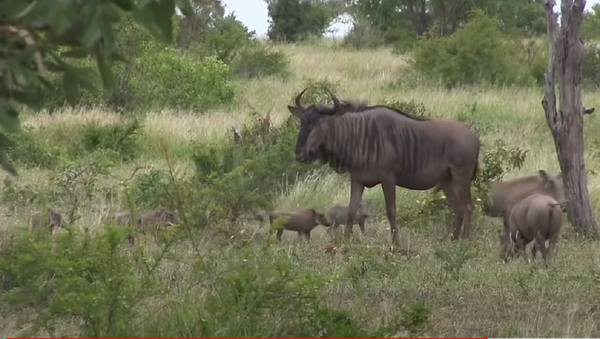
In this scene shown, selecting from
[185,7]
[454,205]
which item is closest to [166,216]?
[454,205]

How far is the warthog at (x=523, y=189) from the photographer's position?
975cm

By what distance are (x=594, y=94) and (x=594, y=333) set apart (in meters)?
19.7

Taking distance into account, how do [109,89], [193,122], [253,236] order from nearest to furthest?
1. [109,89]
2. [253,236]
3. [193,122]

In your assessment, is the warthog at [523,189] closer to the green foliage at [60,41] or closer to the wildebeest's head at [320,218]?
the wildebeest's head at [320,218]

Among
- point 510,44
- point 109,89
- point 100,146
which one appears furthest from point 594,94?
point 109,89

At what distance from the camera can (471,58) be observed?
83.7 ft

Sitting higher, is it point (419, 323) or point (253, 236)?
point (419, 323)

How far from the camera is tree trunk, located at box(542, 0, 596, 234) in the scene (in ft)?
31.8

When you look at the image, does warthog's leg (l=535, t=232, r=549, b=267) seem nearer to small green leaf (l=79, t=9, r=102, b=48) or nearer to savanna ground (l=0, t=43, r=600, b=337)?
savanna ground (l=0, t=43, r=600, b=337)

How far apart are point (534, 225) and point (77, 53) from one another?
18.8 ft

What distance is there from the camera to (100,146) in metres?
15.7

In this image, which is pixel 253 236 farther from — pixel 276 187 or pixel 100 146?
pixel 100 146

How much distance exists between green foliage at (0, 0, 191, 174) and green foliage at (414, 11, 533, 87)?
21.8 metres

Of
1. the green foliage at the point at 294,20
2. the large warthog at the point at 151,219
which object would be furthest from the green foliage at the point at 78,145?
the green foliage at the point at 294,20
